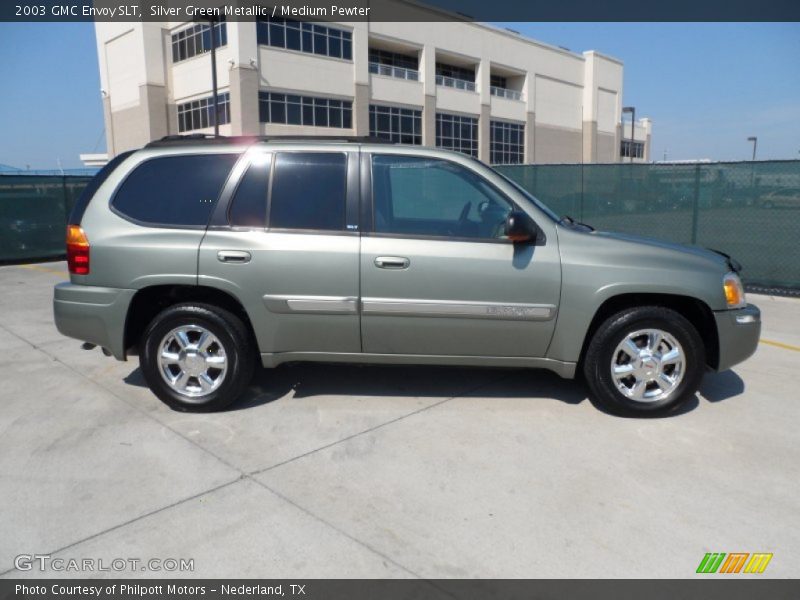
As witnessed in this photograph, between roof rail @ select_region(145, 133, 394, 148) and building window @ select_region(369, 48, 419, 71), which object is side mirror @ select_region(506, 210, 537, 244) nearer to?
roof rail @ select_region(145, 133, 394, 148)

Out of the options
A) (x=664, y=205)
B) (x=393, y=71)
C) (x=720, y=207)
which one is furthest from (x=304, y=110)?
(x=720, y=207)

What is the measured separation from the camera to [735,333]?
4.34 meters

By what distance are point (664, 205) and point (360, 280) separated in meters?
8.77

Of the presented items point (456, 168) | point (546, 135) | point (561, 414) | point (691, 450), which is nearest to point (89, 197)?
point (456, 168)

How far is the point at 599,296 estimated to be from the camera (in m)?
4.23

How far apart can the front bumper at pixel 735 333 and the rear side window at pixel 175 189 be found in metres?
3.64

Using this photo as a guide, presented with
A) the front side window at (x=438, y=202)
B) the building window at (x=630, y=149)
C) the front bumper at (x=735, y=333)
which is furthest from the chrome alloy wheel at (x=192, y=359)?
the building window at (x=630, y=149)

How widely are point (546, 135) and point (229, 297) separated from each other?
186ft

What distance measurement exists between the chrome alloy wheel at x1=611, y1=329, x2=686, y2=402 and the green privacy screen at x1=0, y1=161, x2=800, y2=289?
6.20 metres

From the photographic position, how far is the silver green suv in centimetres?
425

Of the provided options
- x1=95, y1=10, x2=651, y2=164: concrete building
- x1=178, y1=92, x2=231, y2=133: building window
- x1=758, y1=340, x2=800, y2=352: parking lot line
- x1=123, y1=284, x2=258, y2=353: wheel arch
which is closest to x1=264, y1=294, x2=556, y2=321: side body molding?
x1=123, y1=284, x2=258, y2=353: wheel arch
